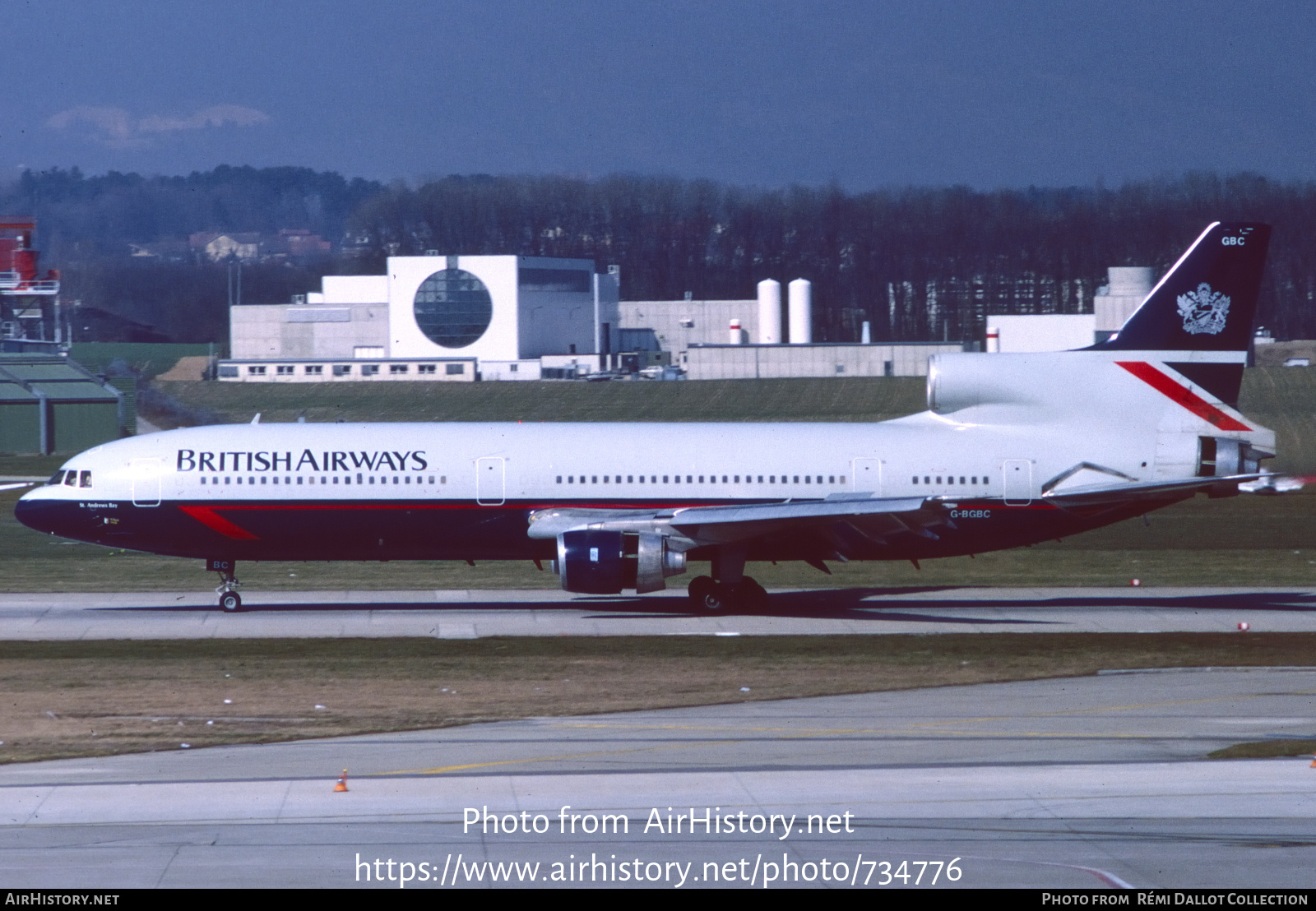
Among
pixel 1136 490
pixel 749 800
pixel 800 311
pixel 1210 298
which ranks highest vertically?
pixel 800 311

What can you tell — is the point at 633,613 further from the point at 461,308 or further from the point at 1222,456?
the point at 461,308

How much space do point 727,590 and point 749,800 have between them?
58.5ft

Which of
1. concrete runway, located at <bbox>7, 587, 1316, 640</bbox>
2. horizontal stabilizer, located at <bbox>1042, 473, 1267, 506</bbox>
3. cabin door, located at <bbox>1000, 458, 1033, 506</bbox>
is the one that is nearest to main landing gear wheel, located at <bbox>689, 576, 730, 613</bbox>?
concrete runway, located at <bbox>7, 587, 1316, 640</bbox>

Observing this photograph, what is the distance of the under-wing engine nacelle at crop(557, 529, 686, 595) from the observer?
1246 inches

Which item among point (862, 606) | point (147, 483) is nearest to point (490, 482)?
point (147, 483)

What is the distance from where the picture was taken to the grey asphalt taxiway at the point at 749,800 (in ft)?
44.1

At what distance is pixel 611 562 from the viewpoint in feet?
104

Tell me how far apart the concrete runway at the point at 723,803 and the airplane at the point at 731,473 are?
11.8 metres

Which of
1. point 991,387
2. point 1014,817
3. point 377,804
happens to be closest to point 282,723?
point 377,804

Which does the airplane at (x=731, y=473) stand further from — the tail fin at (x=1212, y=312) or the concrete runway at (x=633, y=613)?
the concrete runway at (x=633, y=613)

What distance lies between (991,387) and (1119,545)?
48.5 ft

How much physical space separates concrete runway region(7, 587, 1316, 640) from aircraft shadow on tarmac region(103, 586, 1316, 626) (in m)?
0.04

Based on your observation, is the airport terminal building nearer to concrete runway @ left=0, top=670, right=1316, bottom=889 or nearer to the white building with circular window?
the white building with circular window
